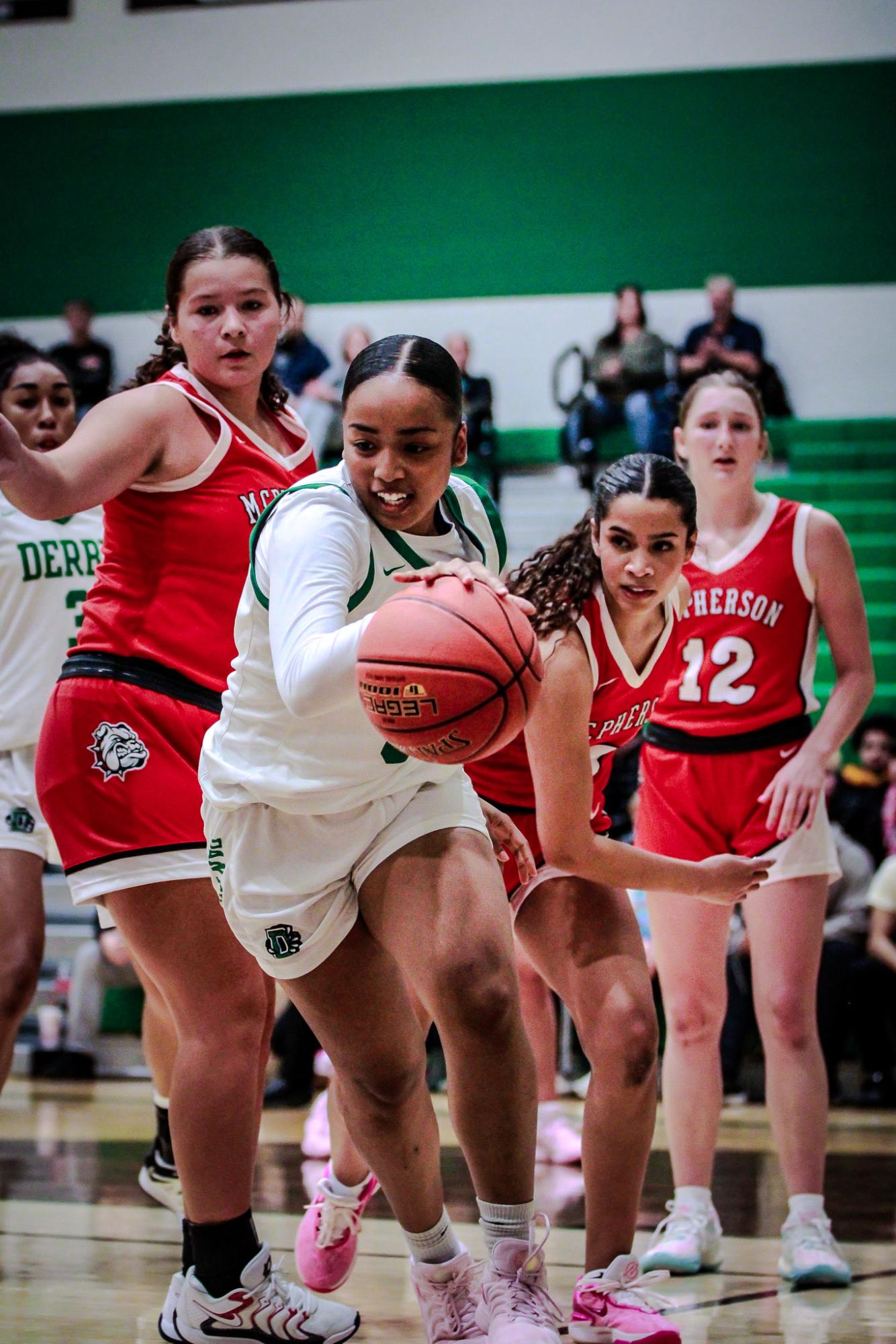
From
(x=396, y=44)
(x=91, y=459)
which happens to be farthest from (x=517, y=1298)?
(x=396, y=44)

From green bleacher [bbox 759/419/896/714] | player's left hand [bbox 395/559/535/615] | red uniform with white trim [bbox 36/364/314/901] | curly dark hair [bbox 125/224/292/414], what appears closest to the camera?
player's left hand [bbox 395/559/535/615]

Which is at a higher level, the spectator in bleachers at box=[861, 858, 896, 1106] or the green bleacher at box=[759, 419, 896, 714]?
the green bleacher at box=[759, 419, 896, 714]

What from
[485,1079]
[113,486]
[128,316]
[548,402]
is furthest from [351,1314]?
[128,316]

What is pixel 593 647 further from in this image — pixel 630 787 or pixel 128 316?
pixel 128 316

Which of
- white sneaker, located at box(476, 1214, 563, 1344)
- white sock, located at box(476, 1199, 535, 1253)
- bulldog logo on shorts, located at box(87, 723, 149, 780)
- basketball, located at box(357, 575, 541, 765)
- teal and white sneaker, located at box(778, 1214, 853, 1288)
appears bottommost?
teal and white sneaker, located at box(778, 1214, 853, 1288)

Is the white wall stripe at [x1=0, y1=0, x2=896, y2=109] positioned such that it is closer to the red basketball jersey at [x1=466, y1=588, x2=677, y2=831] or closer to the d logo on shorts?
the red basketball jersey at [x1=466, y1=588, x2=677, y2=831]

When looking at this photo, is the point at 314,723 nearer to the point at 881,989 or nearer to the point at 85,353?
the point at 881,989

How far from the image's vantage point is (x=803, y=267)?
1354 centimetres

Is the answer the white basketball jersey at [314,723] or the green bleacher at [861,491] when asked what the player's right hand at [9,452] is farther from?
the green bleacher at [861,491]

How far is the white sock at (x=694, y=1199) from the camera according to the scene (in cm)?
349

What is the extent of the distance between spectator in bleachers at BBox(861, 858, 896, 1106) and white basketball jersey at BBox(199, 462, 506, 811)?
4.75 metres

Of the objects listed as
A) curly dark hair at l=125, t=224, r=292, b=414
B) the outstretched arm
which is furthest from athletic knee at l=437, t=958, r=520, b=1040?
curly dark hair at l=125, t=224, r=292, b=414

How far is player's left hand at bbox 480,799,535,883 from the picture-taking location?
272 cm

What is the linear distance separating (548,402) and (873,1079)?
8.37 m
